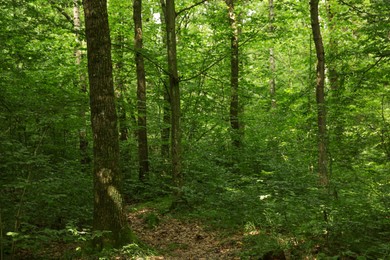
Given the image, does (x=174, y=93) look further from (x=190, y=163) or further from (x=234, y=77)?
(x=234, y=77)

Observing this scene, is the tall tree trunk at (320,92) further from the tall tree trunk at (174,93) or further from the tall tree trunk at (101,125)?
the tall tree trunk at (101,125)

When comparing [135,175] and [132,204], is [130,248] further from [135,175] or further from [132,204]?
[135,175]

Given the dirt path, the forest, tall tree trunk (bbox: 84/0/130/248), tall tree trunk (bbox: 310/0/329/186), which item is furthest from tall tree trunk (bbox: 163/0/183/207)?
tall tree trunk (bbox: 310/0/329/186)

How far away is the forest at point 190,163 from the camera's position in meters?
5.80

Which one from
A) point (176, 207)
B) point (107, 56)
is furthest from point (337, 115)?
point (107, 56)

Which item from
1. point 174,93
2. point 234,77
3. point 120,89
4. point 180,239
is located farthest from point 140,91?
point 180,239

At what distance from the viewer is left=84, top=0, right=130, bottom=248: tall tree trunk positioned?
5.80m

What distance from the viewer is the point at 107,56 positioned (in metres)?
5.92

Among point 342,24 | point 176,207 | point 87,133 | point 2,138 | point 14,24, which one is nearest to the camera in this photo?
point 2,138

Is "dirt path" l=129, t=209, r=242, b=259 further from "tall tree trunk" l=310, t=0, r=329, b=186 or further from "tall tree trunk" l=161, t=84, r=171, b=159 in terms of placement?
"tall tree trunk" l=161, t=84, r=171, b=159

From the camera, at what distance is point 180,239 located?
7.68m

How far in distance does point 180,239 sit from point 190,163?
375cm

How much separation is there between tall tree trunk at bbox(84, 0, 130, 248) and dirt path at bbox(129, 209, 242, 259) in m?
1.19

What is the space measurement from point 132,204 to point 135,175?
2238 mm
